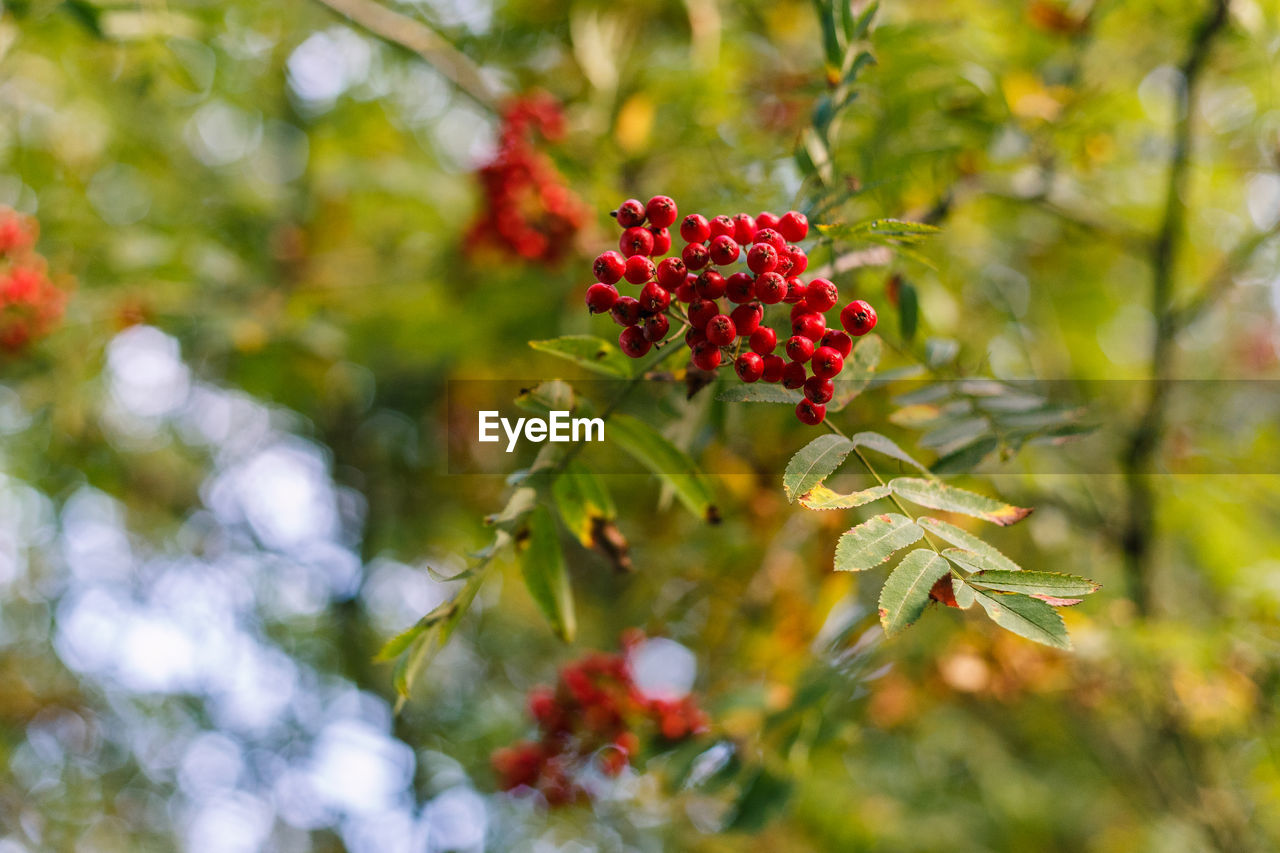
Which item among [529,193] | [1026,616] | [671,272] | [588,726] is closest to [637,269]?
[671,272]

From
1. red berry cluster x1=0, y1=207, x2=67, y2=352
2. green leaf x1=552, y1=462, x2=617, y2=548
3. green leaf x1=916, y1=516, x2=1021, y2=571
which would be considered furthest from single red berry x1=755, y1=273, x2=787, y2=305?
red berry cluster x1=0, y1=207, x2=67, y2=352

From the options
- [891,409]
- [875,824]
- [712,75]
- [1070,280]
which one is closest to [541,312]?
[712,75]

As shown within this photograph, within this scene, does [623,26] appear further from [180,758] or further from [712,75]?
[180,758]

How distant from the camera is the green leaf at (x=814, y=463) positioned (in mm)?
997

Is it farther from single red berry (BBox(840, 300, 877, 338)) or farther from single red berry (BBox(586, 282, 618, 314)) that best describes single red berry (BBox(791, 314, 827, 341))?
single red berry (BBox(586, 282, 618, 314))

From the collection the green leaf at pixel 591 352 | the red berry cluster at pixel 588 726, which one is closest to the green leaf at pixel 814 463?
the green leaf at pixel 591 352

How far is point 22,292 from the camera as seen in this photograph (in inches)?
104

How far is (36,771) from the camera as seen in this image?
5254 millimetres

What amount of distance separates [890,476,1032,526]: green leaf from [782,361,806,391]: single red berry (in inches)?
7.1

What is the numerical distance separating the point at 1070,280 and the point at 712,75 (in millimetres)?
2049

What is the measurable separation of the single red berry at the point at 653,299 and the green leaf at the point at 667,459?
0.35 meters

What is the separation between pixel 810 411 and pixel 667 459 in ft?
1.19

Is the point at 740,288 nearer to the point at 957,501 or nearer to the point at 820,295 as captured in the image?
the point at 820,295

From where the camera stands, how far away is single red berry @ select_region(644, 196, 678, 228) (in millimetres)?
1159
